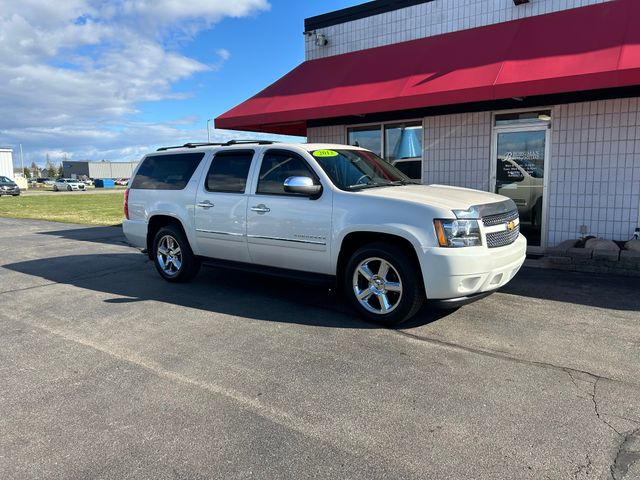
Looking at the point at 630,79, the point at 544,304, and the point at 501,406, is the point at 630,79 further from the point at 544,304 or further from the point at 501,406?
the point at 501,406

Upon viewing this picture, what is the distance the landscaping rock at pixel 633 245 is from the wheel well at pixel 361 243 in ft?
14.4

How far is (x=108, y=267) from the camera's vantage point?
8500mm

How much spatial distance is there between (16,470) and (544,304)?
5.34 m

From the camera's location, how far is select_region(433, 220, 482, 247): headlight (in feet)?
14.9

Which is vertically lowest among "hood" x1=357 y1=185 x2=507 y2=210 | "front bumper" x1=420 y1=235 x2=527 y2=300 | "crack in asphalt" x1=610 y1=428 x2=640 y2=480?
"crack in asphalt" x1=610 y1=428 x2=640 y2=480

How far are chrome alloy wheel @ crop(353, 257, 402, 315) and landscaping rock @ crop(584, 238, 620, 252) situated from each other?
14.0ft

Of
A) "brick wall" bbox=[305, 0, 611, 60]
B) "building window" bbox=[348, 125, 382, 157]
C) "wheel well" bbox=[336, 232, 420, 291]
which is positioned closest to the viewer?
"wheel well" bbox=[336, 232, 420, 291]

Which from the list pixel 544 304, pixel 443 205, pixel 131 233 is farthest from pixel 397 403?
pixel 131 233

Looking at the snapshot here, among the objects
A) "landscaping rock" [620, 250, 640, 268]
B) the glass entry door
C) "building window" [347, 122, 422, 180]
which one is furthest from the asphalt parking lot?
"building window" [347, 122, 422, 180]

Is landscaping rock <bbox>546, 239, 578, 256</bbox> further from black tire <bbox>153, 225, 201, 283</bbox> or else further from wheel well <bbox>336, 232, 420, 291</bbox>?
black tire <bbox>153, 225, 201, 283</bbox>

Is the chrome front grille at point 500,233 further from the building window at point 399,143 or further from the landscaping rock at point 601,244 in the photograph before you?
A: the building window at point 399,143

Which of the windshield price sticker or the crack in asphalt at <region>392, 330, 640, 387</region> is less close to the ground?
the windshield price sticker

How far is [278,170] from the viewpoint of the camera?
5.87 metres

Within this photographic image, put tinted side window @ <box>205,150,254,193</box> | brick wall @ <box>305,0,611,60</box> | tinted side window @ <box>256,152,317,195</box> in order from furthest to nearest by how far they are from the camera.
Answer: brick wall @ <box>305,0,611,60</box> < tinted side window @ <box>205,150,254,193</box> < tinted side window @ <box>256,152,317,195</box>
